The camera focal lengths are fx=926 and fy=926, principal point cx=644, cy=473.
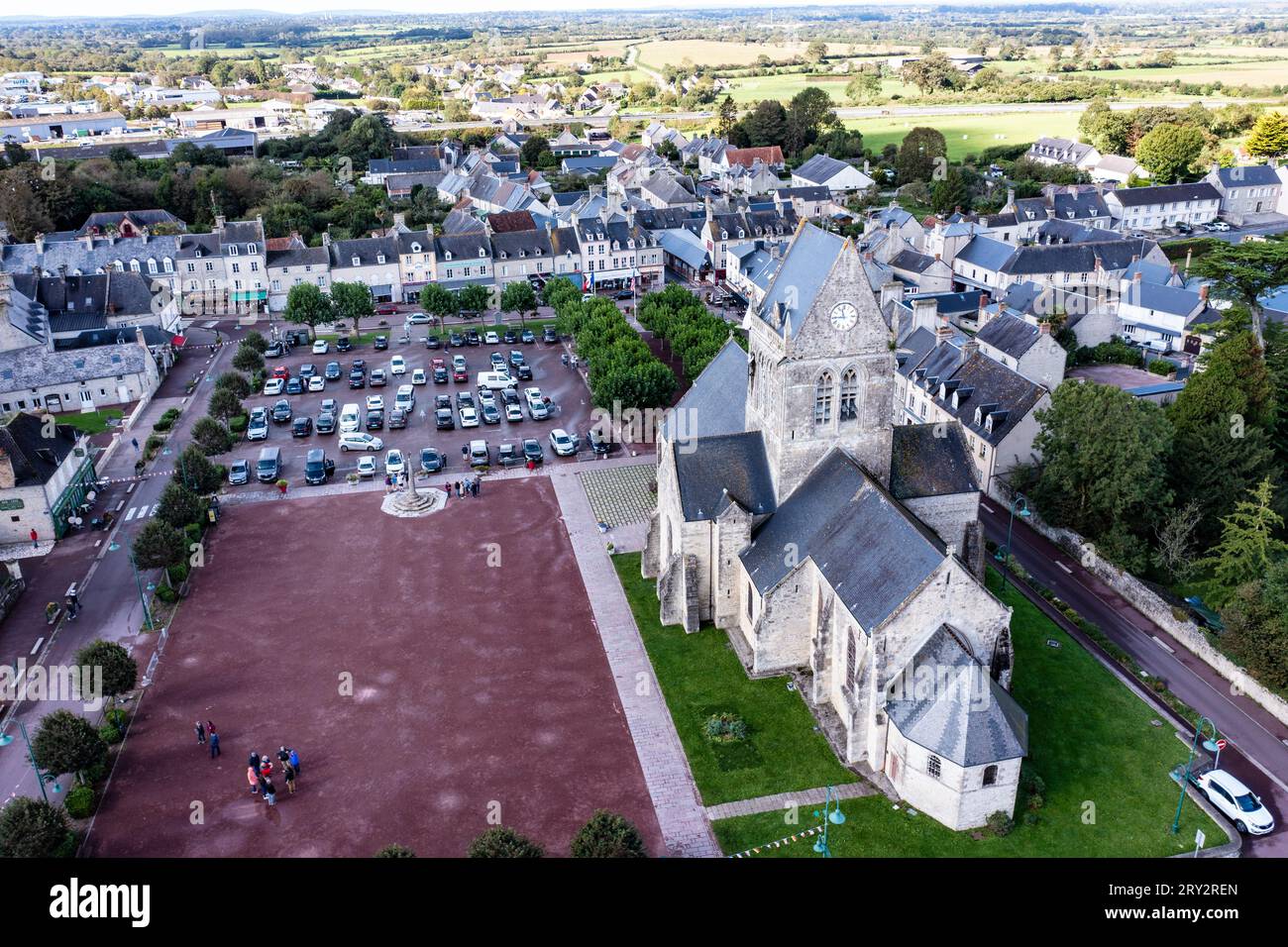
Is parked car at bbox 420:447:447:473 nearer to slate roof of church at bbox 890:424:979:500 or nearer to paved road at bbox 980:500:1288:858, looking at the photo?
slate roof of church at bbox 890:424:979:500

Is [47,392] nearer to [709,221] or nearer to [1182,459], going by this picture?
[709,221]

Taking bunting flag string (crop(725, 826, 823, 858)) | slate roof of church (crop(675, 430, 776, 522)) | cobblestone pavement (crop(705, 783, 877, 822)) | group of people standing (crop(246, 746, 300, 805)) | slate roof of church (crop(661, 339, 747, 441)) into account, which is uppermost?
slate roof of church (crop(661, 339, 747, 441))

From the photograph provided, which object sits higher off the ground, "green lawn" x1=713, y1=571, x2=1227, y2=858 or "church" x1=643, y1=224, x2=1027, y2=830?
"church" x1=643, y1=224, x2=1027, y2=830

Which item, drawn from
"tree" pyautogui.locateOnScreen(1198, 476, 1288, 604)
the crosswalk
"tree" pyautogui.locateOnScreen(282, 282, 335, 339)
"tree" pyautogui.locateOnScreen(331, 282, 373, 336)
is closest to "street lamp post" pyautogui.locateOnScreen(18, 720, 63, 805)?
the crosswalk

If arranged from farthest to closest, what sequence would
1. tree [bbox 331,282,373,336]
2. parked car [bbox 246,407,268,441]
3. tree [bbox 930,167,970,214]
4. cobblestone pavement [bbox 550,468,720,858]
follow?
tree [bbox 930,167,970,214] → tree [bbox 331,282,373,336] → parked car [bbox 246,407,268,441] → cobblestone pavement [bbox 550,468,720,858]

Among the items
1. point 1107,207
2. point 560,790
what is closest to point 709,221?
point 1107,207

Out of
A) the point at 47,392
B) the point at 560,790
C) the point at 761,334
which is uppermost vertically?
the point at 761,334

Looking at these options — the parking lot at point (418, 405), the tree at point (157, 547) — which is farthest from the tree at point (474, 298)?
the tree at point (157, 547)

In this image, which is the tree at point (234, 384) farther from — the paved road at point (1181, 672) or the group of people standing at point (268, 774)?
the paved road at point (1181, 672)
